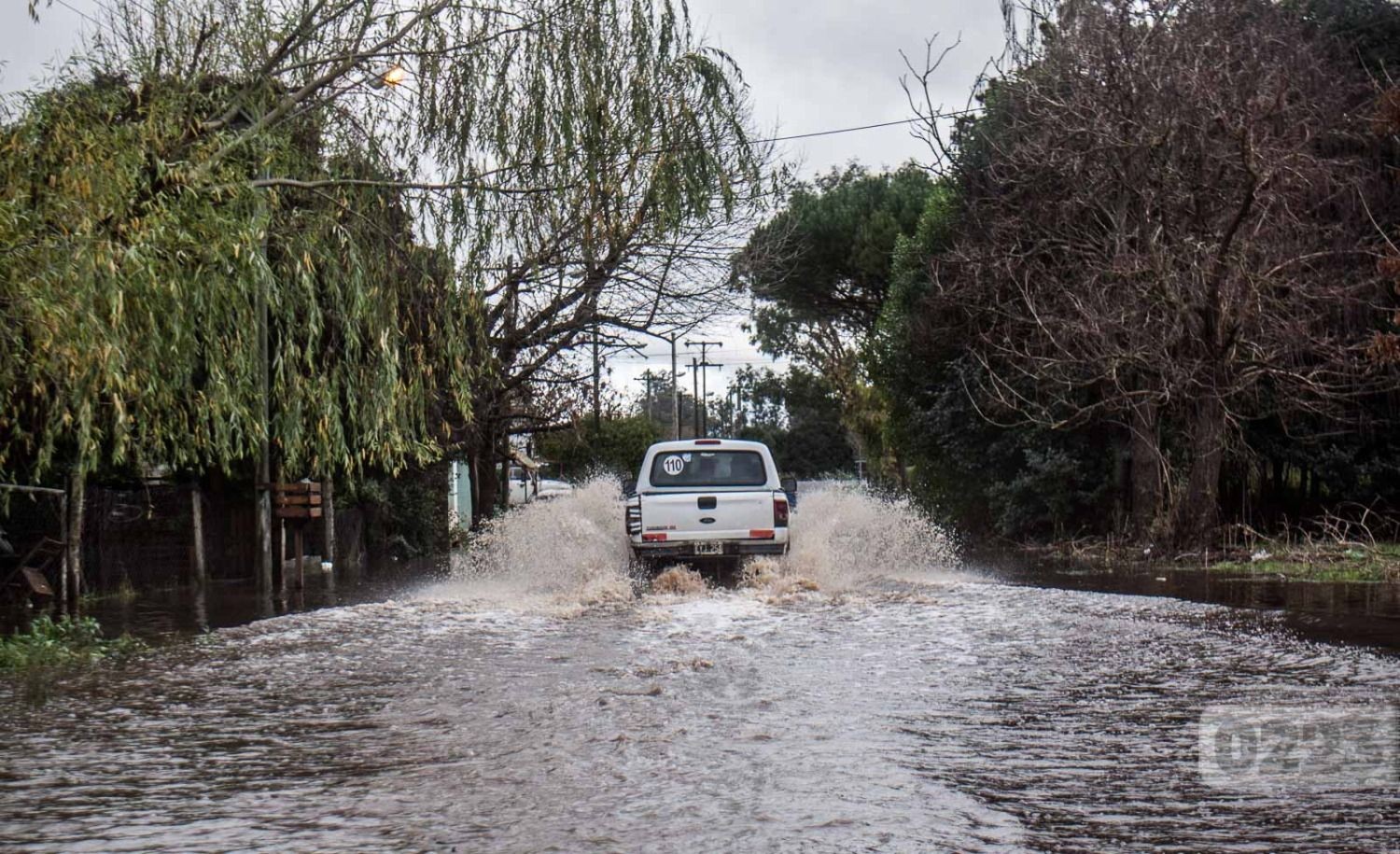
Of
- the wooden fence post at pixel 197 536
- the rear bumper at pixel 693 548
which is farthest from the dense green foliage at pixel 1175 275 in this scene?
the wooden fence post at pixel 197 536

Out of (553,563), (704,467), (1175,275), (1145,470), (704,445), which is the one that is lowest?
(553,563)

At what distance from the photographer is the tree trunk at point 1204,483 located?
23703 millimetres

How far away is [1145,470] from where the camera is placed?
1040 inches

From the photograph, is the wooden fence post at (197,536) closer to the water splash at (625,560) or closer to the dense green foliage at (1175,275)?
the water splash at (625,560)

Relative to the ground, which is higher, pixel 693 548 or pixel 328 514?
pixel 328 514

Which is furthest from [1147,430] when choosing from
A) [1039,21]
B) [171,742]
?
[171,742]

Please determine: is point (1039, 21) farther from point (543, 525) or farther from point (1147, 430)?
point (543, 525)

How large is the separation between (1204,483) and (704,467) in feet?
28.4

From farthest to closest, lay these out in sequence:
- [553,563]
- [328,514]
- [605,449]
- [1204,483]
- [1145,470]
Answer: [605,449] → [1145,470] → [1204,483] → [328,514] → [553,563]

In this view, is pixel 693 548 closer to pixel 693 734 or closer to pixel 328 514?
pixel 328 514

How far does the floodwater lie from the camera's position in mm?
6098

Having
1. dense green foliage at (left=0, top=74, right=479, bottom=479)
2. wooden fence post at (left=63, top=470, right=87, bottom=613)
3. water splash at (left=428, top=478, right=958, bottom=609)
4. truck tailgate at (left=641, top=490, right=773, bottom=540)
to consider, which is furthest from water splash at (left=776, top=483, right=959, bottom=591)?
wooden fence post at (left=63, top=470, right=87, bottom=613)

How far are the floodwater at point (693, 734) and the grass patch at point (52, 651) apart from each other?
15.9 inches

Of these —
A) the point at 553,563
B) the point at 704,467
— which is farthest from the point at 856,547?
the point at 553,563
